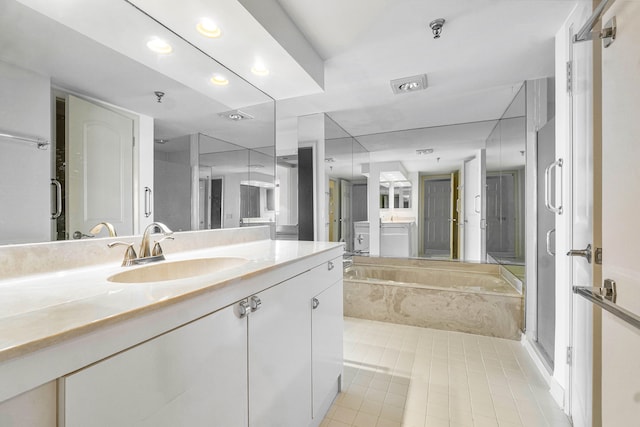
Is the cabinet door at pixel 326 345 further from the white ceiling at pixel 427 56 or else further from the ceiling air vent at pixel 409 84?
the ceiling air vent at pixel 409 84

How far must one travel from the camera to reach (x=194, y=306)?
2.51 feet

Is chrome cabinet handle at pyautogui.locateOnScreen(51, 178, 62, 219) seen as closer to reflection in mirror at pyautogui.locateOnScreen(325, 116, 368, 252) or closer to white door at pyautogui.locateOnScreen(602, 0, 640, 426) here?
white door at pyautogui.locateOnScreen(602, 0, 640, 426)

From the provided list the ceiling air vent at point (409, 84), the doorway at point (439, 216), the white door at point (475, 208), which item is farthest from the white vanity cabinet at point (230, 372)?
the doorway at point (439, 216)

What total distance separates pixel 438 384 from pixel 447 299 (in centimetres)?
103

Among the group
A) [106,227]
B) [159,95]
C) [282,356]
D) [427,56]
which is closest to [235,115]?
[159,95]

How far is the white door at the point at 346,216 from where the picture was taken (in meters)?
4.21

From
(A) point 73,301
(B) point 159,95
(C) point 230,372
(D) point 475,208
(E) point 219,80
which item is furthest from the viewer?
(D) point 475,208

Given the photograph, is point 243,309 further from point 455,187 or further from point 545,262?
point 455,187

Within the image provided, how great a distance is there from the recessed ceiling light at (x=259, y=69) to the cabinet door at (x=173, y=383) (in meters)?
1.52

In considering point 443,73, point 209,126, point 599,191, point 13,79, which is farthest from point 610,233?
point 13,79

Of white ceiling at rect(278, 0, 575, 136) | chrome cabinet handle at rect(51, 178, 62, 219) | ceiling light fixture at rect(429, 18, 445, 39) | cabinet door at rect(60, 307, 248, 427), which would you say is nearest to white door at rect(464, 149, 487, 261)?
white ceiling at rect(278, 0, 575, 136)

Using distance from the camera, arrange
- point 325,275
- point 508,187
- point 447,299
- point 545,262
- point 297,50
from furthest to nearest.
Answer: point 508,187
point 447,299
point 545,262
point 297,50
point 325,275

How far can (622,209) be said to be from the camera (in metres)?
0.97

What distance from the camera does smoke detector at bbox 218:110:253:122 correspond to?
198cm
